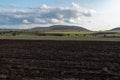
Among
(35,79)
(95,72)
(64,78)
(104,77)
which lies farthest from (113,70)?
(35,79)

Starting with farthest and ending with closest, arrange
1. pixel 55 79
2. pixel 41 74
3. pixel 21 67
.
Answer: pixel 21 67 → pixel 41 74 → pixel 55 79

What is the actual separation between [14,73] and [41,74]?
185cm

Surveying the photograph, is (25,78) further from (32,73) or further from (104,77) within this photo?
(104,77)

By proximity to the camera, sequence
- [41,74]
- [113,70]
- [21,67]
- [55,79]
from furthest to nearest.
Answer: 1. [21,67]
2. [113,70]
3. [41,74]
4. [55,79]

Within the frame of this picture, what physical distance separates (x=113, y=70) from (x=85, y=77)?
404 centimetres

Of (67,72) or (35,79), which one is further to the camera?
(67,72)

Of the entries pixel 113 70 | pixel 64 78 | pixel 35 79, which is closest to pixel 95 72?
pixel 113 70

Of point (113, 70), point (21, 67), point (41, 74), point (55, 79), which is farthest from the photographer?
point (21, 67)

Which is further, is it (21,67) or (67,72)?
(21,67)

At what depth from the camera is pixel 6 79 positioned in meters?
18.5

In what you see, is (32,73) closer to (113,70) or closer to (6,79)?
(6,79)

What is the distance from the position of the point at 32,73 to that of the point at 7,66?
4.50 meters

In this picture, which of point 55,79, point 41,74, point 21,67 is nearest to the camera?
point 55,79

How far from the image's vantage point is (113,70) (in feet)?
74.3
